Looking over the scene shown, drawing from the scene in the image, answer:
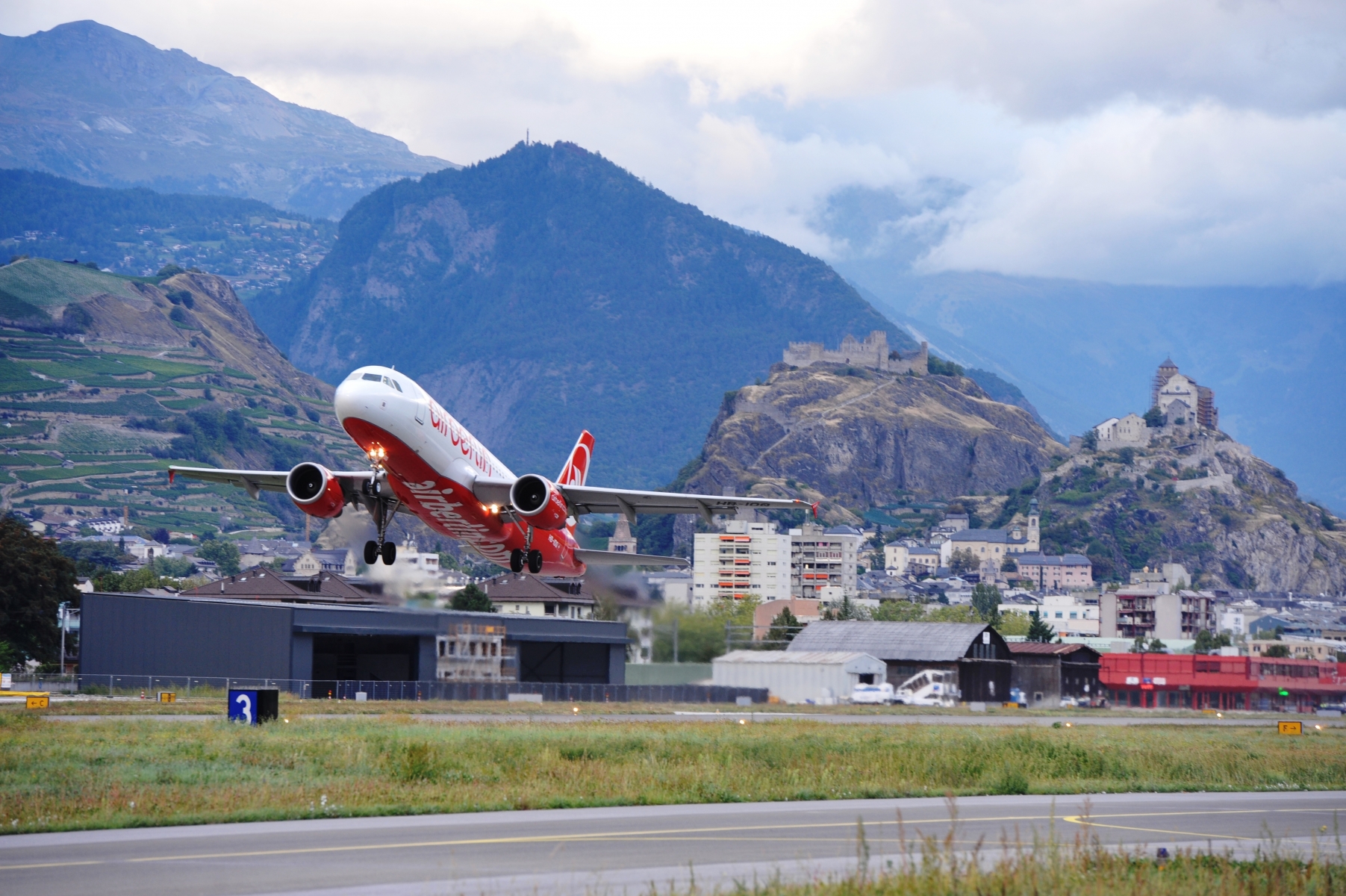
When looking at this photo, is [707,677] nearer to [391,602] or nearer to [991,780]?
[391,602]

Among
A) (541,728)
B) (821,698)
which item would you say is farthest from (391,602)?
(821,698)

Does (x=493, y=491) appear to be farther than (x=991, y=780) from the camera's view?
Yes

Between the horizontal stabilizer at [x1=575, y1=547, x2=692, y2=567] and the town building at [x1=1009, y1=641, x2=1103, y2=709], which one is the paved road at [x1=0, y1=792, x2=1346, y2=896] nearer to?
the horizontal stabilizer at [x1=575, y1=547, x2=692, y2=567]

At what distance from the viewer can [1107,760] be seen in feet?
136

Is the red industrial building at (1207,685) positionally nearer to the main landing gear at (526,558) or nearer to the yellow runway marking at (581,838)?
the main landing gear at (526,558)

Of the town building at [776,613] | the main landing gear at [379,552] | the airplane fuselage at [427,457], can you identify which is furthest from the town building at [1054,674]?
the main landing gear at [379,552]

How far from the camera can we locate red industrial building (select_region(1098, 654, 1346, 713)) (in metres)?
142

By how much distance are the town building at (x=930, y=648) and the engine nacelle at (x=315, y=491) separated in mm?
64238

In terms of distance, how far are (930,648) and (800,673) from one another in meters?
16.4

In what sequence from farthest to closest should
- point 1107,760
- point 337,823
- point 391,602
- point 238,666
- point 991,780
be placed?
point 238,666 → point 391,602 → point 1107,760 → point 991,780 → point 337,823

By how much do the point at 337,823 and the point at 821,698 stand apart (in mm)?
67311

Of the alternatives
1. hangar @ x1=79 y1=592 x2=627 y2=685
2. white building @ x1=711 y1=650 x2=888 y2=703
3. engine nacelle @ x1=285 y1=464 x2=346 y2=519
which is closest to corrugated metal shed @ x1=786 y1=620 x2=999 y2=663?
white building @ x1=711 y1=650 x2=888 y2=703

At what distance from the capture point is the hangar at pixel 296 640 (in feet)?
252

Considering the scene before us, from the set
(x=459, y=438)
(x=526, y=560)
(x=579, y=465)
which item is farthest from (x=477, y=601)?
(x=459, y=438)
